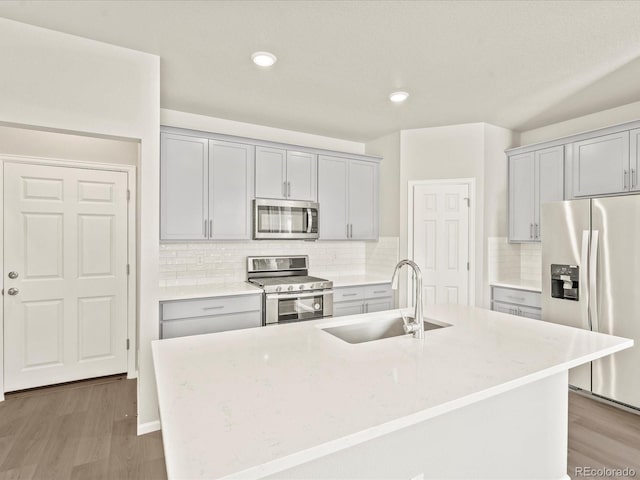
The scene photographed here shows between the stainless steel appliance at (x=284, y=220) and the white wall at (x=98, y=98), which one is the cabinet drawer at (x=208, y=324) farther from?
the stainless steel appliance at (x=284, y=220)

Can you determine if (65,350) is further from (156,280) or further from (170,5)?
(170,5)

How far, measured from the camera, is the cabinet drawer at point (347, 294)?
3812mm

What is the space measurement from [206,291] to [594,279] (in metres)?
3.19

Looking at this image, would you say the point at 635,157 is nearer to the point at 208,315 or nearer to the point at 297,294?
the point at 297,294

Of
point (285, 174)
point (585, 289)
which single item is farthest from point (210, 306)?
point (585, 289)

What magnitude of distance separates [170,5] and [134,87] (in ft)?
2.33

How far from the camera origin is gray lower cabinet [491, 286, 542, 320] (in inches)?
138

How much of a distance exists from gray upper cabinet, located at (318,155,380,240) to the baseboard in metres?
2.37

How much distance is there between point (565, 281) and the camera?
10.1ft

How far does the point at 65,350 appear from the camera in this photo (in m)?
3.35

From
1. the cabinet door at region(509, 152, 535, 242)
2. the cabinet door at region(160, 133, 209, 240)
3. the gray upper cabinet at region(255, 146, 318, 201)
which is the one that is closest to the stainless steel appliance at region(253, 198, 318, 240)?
the gray upper cabinet at region(255, 146, 318, 201)

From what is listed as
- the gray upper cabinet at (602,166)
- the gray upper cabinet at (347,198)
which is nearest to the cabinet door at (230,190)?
the gray upper cabinet at (347,198)

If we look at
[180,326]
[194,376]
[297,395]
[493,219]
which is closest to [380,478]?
[297,395]

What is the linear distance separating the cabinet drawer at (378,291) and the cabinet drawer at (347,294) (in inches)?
2.8
